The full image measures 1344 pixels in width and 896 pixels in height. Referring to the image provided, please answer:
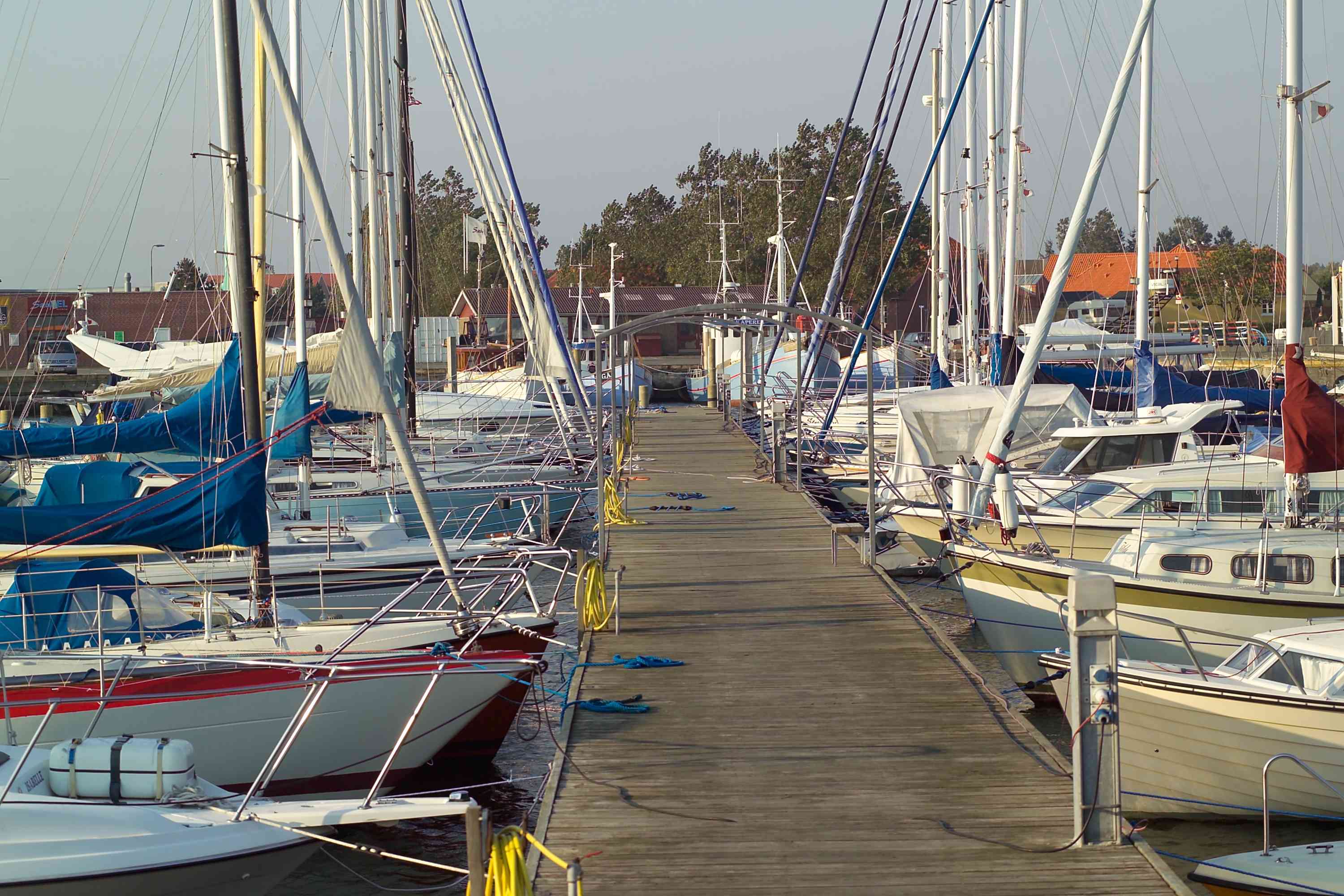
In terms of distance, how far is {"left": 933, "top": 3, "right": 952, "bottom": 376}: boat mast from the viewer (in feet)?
104

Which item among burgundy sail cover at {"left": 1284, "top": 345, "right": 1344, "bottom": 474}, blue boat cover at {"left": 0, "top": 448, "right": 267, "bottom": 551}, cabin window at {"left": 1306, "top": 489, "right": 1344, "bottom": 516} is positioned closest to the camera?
blue boat cover at {"left": 0, "top": 448, "right": 267, "bottom": 551}

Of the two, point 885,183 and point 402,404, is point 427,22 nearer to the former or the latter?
point 402,404

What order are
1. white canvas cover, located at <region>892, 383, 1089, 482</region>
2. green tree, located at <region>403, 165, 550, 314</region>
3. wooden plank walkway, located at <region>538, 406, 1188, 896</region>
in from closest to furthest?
1. wooden plank walkway, located at <region>538, 406, 1188, 896</region>
2. white canvas cover, located at <region>892, 383, 1089, 482</region>
3. green tree, located at <region>403, 165, 550, 314</region>

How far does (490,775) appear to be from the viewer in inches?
531

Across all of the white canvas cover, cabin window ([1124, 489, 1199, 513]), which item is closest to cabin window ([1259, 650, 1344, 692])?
cabin window ([1124, 489, 1199, 513])

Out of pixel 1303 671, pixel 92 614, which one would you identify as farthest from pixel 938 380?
pixel 92 614

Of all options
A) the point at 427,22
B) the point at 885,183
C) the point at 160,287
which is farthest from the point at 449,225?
the point at 427,22

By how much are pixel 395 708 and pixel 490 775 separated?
225cm

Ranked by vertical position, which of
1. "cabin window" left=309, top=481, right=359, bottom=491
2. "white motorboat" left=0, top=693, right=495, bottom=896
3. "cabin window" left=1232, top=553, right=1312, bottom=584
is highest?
"cabin window" left=309, top=481, right=359, bottom=491

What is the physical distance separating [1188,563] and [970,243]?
1739 cm

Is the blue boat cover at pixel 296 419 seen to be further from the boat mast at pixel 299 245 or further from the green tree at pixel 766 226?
the green tree at pixel 766 226

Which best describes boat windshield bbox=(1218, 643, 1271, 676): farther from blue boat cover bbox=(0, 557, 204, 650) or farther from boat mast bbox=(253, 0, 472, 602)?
blue boat cover bbox=(0, 557, 204, 650)

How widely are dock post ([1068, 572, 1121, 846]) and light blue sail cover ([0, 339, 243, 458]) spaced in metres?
9.93

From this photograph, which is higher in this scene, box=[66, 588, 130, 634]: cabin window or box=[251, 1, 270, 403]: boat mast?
box=[251, 1, 270, 403]: boat mast
